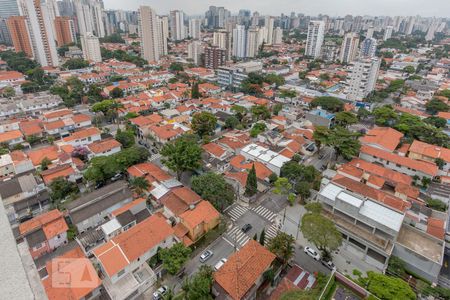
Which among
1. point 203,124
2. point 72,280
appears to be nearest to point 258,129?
point 203,124

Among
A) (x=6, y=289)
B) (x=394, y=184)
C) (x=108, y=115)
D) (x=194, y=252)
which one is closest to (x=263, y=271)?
(x=194, y=252)

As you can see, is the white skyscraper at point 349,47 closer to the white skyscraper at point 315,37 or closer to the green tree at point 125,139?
the white skyscraper at point 315,37

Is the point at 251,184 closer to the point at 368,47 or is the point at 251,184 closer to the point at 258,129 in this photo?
the point at 258,129

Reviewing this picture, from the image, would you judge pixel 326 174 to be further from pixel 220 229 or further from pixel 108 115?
pixel 108 115

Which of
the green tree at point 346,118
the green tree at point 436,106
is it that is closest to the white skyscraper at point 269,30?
the green tree at point 436,106

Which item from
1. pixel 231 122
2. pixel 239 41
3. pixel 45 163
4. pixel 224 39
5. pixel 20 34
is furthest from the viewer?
pixel 239 41
